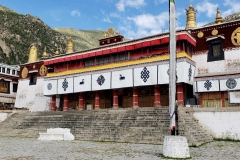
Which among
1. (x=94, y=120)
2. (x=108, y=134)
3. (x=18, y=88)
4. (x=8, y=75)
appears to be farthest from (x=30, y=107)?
(x=108, y=134)

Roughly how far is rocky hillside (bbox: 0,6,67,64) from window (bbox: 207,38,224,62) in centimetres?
6023

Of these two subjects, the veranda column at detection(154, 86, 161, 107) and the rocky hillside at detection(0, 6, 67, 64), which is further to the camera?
the rocky hillside at detection(0, 6, 67, 64)

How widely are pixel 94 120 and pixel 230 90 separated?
39.9ft

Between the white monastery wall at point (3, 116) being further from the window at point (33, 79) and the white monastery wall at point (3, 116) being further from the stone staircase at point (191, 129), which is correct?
the stone staircase at point (191, 129)

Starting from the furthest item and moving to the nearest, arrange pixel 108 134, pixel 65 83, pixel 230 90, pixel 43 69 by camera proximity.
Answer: pixel 43 69, pixel 65 83, pixel 230 90, pixel 108 134

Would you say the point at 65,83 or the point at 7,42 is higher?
the point at 7,42

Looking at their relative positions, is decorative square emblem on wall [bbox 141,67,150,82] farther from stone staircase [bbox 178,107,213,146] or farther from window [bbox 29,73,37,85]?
window [bbox 29,73,37,85]

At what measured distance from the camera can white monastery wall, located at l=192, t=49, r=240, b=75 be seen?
2448cm

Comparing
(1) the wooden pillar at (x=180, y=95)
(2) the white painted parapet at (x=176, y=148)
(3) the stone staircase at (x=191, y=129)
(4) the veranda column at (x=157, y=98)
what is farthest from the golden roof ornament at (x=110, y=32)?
(2) the white painted parapet at (x=176, y=148)

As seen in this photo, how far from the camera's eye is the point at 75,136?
813 inches

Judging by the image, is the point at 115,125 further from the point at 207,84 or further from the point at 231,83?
the point at 231,83

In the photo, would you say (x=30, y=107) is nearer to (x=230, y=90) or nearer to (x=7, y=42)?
(x=230, y=90)

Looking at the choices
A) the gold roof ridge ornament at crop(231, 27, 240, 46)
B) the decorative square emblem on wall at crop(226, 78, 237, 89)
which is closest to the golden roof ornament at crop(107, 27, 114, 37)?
the gold roof ridge ornament at crop(231, 27, 240, 46)

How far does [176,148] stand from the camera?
10.9m
